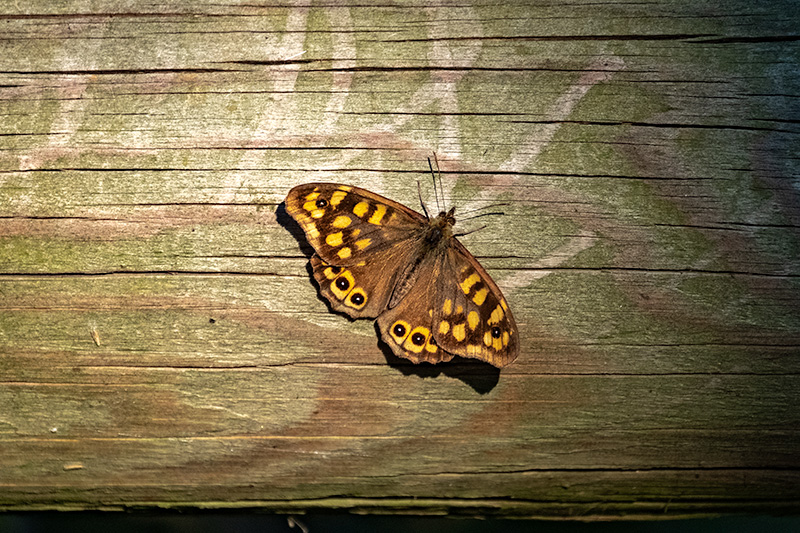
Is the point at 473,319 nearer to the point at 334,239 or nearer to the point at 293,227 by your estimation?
the point at 334,239

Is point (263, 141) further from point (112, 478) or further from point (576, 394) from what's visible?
point (576, 394)

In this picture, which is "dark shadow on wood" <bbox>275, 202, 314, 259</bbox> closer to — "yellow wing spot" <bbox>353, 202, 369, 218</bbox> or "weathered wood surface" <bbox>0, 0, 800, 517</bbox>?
"weathered wood surface" <bbox>0, 0, 800, 517</bbox>

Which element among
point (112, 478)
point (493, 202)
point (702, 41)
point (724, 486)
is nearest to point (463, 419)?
point (493, 202)

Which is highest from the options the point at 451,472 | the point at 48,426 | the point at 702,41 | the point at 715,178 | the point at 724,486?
the point at 702,41

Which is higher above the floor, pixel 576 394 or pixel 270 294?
pixel 270 294

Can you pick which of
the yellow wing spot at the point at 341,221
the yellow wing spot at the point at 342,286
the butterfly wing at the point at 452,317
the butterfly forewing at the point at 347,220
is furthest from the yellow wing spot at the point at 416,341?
the yellow wing spot at the point at 341,221

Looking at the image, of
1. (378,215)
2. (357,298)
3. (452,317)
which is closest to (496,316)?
(452,317)

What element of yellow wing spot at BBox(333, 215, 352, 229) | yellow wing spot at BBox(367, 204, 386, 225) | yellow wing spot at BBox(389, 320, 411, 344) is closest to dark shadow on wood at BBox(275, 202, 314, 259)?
yellow wing spot at BBox(333, 215, 352, 229)

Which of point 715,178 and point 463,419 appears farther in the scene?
point 715,178
